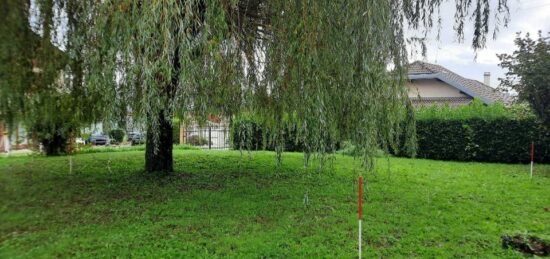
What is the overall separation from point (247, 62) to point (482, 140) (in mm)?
9917

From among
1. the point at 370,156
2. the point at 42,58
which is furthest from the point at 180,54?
the point at 370,156

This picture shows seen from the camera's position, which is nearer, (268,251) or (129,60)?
(129,60)

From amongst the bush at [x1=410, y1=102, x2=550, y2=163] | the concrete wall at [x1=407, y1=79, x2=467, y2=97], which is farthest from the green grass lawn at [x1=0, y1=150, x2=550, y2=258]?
the concrete wall at [x1=407, y1=79, x2=467, y2=97]

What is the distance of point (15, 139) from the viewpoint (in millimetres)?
3637

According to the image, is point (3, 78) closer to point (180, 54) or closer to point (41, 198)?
point (180, 54)

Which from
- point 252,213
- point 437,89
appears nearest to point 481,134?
point 437,89

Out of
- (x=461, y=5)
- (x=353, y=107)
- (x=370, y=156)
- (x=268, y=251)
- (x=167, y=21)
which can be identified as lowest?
(x=268, y=251)

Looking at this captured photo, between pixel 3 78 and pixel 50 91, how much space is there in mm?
654

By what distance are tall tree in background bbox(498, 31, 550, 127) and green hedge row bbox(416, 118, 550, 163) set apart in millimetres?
1675

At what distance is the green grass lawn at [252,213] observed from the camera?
4.30 meters

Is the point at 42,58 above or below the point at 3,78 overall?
above

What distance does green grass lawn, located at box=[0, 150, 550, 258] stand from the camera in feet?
14.1

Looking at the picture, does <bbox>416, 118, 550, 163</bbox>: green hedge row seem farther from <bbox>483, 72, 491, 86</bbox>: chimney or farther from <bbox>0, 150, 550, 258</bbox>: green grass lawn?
<bbox>483, 72, 491, 86</bbox>: chimney

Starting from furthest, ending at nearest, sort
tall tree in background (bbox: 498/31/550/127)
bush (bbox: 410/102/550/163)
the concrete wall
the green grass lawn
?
the concrete wall < bush (bbox: 410/102/550/163) < tall tree in background (bbox: 498/31/550/127) < the green grass lawn
